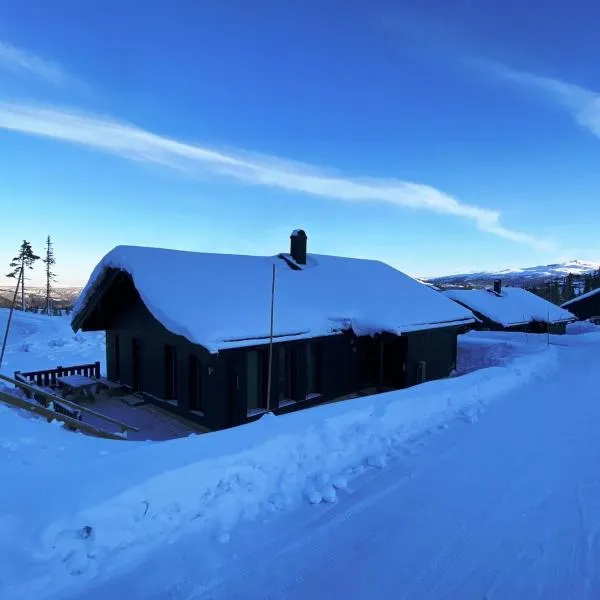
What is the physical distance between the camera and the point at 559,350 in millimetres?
19453

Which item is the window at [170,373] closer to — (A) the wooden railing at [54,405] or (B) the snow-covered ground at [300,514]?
(A) the wooden railing at [54,405]

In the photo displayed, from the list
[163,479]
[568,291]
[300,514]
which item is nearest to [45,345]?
[163,479]

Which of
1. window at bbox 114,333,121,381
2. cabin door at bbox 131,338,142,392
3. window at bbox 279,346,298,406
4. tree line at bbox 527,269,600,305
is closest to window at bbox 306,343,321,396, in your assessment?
window at bbox 279,346,298,406

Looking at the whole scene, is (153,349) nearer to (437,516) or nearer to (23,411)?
(23,411)

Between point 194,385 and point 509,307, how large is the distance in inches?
1247

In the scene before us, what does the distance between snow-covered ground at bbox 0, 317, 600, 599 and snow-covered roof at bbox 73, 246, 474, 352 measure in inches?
131

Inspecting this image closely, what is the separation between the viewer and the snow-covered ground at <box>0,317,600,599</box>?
3590 millimetres

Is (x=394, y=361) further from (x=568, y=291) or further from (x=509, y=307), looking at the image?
(x=568, y=291)

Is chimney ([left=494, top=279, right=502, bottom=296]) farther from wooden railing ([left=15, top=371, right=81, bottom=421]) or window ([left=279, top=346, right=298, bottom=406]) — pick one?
wooden railing ([left=15, top=371, right=81, bottom=421])

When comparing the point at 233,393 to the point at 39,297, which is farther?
the point at 39,297

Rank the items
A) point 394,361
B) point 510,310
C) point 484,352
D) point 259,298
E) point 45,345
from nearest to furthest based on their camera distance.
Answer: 1. point 259,298
2. point 394,361
3. point 484,352
4. point 45,345
5. point 510,310

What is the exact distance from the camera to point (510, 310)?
33562mm

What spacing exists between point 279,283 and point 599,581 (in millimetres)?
10163

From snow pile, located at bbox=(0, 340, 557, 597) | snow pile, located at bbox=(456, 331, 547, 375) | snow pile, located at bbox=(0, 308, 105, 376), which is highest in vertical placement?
snow pile, located at bbox=(0, 340, 557, 597)
